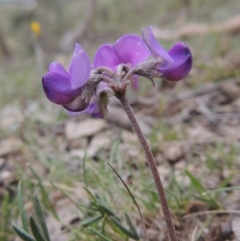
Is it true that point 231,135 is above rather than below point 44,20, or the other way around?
below

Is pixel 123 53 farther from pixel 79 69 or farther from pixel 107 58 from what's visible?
pixel 79 69

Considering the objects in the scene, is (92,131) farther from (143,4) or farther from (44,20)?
(143,4)

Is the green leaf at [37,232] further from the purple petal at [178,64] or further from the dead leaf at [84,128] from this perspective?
the dead leaf at [84,128]

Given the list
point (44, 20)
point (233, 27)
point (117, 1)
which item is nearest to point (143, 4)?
→ point (117, 1)

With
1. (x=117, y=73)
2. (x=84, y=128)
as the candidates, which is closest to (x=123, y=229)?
(x=117, y=73)

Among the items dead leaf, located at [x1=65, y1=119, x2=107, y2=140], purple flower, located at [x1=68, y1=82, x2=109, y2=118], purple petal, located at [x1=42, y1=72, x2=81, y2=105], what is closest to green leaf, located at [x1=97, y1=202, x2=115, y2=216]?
purple flower, located at [x1=68, y1=82, x2=109, y2=118]

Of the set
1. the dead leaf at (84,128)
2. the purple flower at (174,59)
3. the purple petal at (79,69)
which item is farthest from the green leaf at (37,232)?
the dead leaf at (84,128)
